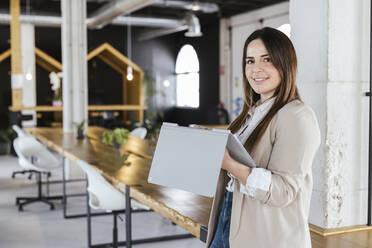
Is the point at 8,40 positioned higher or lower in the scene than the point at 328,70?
higher

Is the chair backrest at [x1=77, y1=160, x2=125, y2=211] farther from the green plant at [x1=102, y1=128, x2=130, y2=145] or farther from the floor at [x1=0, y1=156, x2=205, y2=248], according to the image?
the green plant at [x1=102, y1=128, x2=130, y2=145]

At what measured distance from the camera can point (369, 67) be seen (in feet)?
7.50

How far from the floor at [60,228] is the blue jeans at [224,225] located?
2899 millimetres

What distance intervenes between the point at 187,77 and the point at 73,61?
7465 millimetres

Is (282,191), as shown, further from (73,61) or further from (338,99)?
(73,61)

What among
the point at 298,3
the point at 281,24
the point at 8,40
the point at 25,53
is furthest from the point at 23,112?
the point at 298,3

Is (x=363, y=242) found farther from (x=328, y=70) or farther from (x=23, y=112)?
(x=23, y=112)

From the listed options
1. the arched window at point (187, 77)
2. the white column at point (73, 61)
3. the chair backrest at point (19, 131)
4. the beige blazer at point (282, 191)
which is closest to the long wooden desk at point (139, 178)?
the chair backrest at point (19, 131)

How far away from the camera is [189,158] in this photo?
1.67 m

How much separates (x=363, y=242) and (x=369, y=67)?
0.82 metres

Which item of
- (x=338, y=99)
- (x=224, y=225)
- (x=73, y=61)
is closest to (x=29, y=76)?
(x=73, y=61)

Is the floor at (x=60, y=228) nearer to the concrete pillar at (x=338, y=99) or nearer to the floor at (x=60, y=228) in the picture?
the floor at (x=60, y=228)

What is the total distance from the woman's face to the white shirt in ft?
0.17

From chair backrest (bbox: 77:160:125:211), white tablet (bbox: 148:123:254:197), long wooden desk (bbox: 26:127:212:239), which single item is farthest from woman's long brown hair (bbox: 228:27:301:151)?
chair backrest (bbox: 77:160:125:211)
